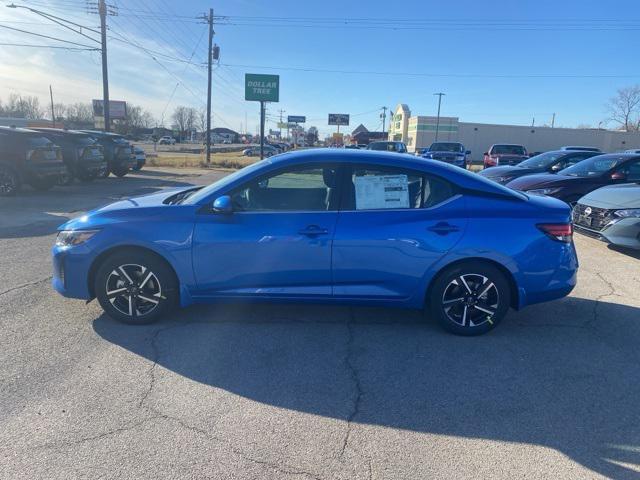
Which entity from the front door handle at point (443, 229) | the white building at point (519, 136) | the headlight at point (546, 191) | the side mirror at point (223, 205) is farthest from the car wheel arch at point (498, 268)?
the white building at point (519, 136)

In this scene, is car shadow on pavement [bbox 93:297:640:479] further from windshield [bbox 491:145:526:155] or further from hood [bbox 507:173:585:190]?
windshield [bbox 491:145:526:155]


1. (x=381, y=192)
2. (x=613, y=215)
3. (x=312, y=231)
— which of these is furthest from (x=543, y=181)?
(x=312, y=231)

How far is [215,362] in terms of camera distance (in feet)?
11.7

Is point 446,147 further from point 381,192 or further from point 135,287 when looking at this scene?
point 135,287

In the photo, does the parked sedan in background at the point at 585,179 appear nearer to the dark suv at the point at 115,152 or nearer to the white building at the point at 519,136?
the dark suv at the point at 115,152

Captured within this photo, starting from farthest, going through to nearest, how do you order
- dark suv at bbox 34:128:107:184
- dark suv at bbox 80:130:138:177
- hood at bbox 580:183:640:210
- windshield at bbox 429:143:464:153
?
windshield at bbox 429:143:464:153 < dark suv at bbox 80:130:138:177 < dark suv at bbox 34:128:107:184 < hood at bbox 580:183:640:210

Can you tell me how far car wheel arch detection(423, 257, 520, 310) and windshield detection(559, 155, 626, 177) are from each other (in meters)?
6.95

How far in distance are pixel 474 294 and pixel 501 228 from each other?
0.63m

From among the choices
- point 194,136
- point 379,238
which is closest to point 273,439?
point 379,238

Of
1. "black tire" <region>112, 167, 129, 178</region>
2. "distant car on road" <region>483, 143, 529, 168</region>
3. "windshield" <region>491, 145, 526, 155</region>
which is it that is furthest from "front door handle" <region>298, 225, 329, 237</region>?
"windshield" <region>491, 145, 526, 155</region>

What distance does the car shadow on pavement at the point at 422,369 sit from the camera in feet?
9.45

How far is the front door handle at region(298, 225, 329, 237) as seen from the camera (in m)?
3.88

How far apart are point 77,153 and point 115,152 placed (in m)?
3.14

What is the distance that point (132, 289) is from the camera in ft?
13.3
